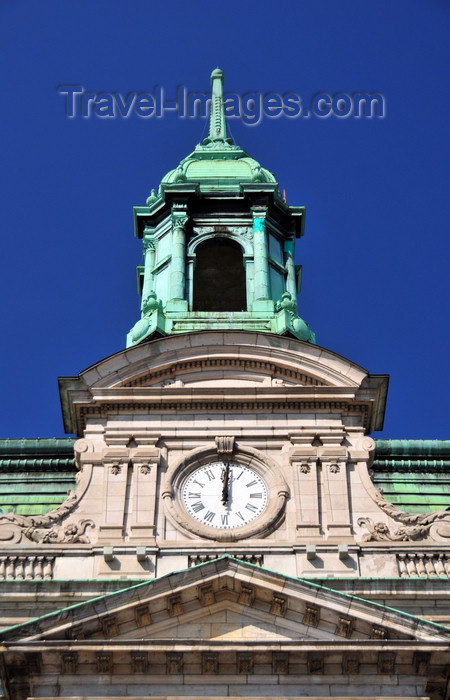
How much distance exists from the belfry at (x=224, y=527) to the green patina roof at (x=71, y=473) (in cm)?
4

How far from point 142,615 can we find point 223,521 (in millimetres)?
3824

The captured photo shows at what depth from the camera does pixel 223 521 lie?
2844 cm

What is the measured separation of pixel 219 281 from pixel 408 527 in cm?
1289

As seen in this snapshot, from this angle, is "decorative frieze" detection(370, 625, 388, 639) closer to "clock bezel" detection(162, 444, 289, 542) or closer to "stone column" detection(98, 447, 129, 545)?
"clock bezel" detection(162, 444, 289, 542)

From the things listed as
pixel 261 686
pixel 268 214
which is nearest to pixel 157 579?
pixel 261 686

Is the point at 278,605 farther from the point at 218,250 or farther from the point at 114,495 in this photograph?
the point at 218,250

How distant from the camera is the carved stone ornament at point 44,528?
28000mm

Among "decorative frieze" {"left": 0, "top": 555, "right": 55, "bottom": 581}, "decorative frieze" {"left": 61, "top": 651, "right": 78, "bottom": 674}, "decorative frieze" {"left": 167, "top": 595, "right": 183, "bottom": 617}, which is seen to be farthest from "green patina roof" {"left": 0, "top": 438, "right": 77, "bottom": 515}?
"decorative frieze" {"left": 61, "top": 651, "right": 78, "bottom": 674}

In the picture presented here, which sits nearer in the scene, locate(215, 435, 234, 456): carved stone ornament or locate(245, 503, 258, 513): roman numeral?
locate(245, 503, 258, 513): roman numeral

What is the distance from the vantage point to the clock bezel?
2808 centimetres

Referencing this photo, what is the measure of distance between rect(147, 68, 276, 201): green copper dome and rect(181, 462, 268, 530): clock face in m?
11.0

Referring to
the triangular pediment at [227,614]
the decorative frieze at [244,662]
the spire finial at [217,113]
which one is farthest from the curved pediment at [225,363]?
the spire finial at [217,113]

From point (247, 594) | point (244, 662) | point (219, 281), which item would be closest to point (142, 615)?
point (247, 594)

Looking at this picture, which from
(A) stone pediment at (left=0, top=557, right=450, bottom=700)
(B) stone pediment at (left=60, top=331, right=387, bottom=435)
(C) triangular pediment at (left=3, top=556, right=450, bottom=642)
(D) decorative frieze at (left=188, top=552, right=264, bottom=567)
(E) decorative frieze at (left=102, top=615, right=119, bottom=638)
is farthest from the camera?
(B) stone pediment at (left=60, top=331, right=387, bottom=435)
